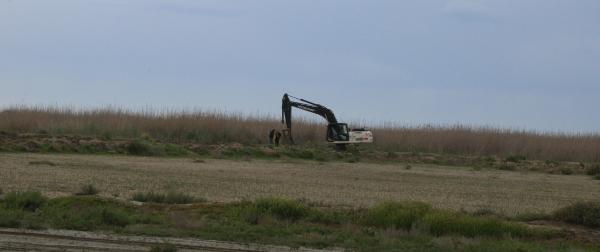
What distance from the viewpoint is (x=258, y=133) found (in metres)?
56.9

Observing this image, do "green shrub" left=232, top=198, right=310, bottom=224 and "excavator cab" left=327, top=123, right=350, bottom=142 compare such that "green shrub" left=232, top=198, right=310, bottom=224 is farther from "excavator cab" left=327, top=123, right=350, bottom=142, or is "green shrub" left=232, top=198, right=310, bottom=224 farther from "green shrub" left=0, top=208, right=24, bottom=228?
"excavator cab" left=327, top=123, right=350, bottom=142

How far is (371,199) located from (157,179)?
21.9ft

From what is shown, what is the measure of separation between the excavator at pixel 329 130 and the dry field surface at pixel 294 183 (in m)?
10.4

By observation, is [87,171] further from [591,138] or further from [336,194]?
[591,138]

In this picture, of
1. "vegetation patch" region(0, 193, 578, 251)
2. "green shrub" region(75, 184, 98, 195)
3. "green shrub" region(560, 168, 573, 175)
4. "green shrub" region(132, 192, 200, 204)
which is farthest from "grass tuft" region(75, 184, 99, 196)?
"green shrub" region(560, 168, 573, 175)

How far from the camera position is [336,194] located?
23.9 metres

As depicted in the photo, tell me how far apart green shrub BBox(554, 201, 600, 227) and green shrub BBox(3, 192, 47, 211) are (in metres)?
9.97

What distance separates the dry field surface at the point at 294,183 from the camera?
2244 cm

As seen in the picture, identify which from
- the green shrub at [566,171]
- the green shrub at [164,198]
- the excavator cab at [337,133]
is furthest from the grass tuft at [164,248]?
the excavator cab at [337,133]

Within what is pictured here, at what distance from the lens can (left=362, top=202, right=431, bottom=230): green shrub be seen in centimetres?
1731

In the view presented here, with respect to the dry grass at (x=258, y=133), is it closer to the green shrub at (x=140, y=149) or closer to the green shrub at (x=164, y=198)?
the green shrub at (x=140, y=149)

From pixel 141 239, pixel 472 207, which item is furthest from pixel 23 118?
pixel 141 239

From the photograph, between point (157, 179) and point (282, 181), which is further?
point (282, 181)

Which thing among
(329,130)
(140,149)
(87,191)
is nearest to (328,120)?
(329,130)
